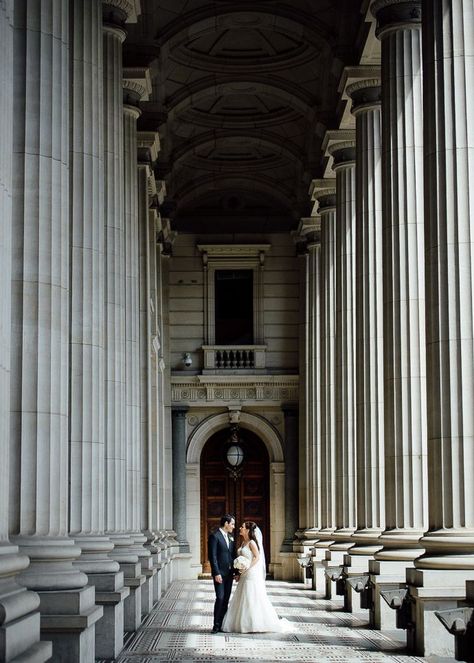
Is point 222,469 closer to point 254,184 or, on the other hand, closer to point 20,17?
point 254,184

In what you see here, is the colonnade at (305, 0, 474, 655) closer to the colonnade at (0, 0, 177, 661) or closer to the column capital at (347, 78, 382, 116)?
the column capital at (347, 78, 382, 116)

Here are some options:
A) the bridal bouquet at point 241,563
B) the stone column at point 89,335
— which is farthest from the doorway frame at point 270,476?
the stone column at point 89,335

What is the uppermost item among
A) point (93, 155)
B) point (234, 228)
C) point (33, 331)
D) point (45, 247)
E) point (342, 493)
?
point (234, 228)

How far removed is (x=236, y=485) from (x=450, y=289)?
3214 centimetres

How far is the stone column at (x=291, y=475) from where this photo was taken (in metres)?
45.8

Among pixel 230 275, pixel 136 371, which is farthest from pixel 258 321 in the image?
pixel 136 371

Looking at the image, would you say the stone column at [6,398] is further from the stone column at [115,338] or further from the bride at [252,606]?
A: the bride at [252,606]

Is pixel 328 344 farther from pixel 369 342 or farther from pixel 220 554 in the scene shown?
pixel 220 554

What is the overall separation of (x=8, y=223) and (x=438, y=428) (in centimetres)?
790

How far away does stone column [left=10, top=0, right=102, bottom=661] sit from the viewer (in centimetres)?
1283

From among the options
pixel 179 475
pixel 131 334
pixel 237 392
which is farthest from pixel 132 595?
pixel 237 392

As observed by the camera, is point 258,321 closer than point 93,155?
No

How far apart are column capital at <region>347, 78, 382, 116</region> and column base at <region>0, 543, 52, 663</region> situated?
60.8ft

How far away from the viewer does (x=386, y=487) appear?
21391mm
